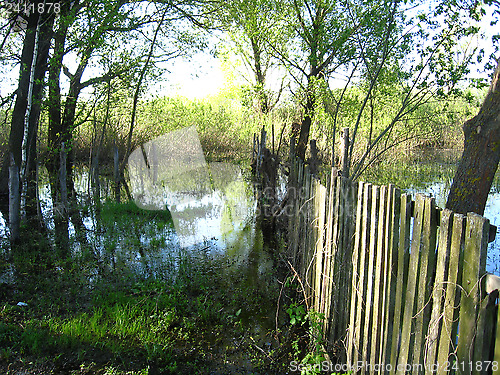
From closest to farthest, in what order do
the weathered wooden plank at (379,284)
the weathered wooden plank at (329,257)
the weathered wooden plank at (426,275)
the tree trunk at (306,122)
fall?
the weathered wooden plank at (426,275), the weathered wooden plank at (379,284), the weathered wooden plank at (329,257), the tree trunk at (306,122)

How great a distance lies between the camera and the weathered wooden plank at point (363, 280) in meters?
2.96

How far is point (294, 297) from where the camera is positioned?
531 centimetres

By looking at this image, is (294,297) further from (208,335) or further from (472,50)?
(472,50)

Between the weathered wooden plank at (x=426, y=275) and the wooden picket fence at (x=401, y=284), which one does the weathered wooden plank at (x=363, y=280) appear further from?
the weathered wooden plank at (x=426, y=275)

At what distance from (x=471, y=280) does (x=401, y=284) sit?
0.63m

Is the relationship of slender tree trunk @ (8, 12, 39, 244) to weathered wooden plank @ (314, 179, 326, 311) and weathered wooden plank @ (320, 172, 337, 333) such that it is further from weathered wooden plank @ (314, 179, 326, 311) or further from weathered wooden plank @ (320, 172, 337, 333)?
weathered wooden plank @ (320, 172, 337, 333)

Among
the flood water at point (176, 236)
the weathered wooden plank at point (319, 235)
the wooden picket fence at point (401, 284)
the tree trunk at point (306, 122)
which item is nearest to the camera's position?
the wooden picket fence at point (401, 284)

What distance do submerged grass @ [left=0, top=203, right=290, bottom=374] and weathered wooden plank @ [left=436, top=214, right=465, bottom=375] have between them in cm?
205

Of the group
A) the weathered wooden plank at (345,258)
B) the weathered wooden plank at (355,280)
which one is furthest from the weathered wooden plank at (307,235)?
the weathered wooden plank at (355,280)

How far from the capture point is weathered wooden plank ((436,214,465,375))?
1922mm

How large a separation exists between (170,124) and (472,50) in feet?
58.6

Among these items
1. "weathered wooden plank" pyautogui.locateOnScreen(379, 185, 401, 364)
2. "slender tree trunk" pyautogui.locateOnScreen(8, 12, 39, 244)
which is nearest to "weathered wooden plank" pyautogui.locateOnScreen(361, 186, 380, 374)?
"weathered wooden plank" pyautogui.locateOnScreen(379, 185, 401, 364)

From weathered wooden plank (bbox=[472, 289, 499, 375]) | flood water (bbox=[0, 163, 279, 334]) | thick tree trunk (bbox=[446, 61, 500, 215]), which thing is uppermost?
thick tree trunk (bbox=[446, 61, 500, 215])

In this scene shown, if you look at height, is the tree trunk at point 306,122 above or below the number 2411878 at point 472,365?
above
